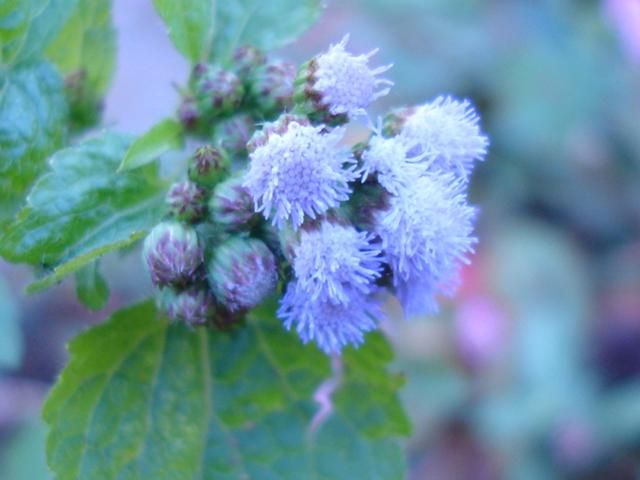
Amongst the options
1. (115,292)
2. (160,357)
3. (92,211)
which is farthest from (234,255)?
(115,292)

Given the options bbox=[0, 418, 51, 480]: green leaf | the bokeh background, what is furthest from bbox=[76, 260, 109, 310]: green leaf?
the bokeh background

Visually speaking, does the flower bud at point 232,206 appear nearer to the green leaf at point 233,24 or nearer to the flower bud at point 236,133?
the flower bud at point 236,133

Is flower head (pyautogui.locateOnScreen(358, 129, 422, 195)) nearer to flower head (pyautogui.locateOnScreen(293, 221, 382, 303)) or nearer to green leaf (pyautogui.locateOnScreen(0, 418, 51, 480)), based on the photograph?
flower head (pyautogui.locateOnScreen(293, 221, 382, 303))

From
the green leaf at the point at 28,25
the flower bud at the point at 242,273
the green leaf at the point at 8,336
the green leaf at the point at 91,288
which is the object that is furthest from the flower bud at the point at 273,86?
the green leaf at the point at 8,336

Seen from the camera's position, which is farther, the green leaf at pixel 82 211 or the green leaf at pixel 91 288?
the green leaf at pixel 91 288

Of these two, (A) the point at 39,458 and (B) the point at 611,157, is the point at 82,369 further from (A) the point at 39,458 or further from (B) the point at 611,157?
(B) the point at 611,157

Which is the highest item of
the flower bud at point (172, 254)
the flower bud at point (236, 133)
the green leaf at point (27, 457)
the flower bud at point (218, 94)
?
the green leaf at point (27, 457)

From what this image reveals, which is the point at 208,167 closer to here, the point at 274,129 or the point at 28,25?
the point at 274,129
